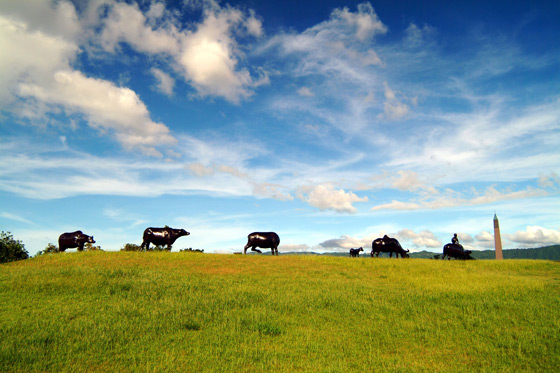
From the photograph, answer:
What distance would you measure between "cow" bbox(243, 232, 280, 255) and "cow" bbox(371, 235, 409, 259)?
11107 mm

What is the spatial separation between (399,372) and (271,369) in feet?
10.9

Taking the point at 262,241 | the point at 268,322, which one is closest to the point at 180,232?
the point at 262,241

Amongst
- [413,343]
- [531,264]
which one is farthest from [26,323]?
[531,264]

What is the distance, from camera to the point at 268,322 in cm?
1260

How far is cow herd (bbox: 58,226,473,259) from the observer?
31.5 meters

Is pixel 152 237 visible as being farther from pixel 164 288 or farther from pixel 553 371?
pixel 553 371

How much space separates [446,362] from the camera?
9953 millimetres

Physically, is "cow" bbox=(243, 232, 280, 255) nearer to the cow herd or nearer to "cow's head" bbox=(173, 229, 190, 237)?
the cow herd

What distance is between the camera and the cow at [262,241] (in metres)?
33.2

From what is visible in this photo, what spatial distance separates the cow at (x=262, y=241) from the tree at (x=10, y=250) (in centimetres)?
2173

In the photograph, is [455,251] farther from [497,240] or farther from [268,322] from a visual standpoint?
[497,240]

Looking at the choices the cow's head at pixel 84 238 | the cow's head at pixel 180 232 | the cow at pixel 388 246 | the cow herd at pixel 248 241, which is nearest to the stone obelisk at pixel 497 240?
the cow herd at pixel 248 241

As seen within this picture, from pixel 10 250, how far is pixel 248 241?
74.1ft

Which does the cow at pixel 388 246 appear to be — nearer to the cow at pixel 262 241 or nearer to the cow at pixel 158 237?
the cow at pixel 262 241
